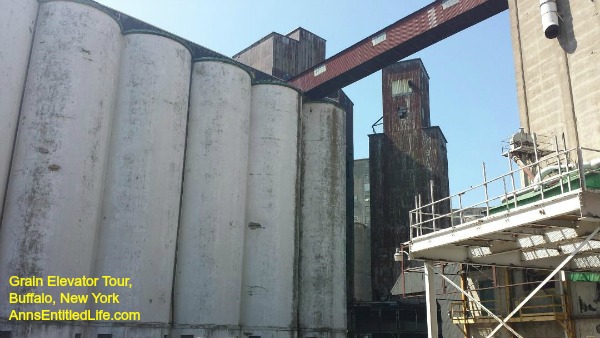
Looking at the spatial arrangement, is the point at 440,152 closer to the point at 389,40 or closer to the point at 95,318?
the point at 389,40

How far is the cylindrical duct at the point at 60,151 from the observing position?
21344mm

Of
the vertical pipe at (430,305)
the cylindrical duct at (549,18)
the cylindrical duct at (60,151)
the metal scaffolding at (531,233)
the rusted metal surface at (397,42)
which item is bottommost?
the vertical pipe at (430,305)

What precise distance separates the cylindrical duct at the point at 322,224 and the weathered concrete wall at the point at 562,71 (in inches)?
485

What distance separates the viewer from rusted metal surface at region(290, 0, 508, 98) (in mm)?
28484

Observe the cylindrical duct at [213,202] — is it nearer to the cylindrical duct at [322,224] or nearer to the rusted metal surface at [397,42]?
the cylindrical duct at [322,224]

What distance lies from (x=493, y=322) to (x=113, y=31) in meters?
21.2

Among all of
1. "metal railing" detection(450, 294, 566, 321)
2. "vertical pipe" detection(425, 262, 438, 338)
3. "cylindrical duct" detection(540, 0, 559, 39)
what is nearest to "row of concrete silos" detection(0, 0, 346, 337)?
"metal railing" detection(450, 294, 566, 321)

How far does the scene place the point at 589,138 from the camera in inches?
846

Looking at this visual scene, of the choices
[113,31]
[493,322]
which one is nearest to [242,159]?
[113,31]

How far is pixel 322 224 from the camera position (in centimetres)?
3253

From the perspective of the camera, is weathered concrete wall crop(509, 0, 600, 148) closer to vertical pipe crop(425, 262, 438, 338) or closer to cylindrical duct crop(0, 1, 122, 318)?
vertical pipe crop(425, 262, 438, 338)

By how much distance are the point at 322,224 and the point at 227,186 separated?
7.20 metres

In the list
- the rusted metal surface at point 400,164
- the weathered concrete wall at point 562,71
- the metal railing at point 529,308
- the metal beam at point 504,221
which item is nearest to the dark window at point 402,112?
the rusted metal surface at point 400,164

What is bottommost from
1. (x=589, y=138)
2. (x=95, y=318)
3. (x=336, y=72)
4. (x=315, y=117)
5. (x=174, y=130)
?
(x=95, y=318)
